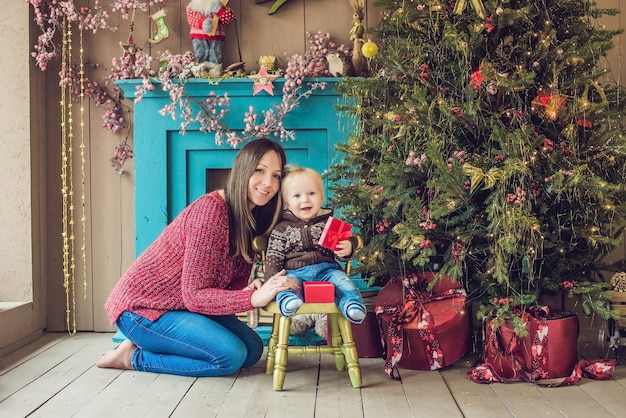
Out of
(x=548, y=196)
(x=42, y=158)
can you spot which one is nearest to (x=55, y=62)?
(x=42, y=158)

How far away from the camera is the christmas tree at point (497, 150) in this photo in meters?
2.64

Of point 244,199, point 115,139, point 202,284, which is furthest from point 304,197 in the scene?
point 115,139

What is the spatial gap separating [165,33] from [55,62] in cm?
66

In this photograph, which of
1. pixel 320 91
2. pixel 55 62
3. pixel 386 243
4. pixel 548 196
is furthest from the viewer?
pixel 55 62

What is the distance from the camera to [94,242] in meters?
3.68

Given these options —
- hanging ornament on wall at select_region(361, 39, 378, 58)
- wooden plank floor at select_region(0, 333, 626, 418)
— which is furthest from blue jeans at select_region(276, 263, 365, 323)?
hanging ornament on wall at select_region(361, 39, 378, 58)

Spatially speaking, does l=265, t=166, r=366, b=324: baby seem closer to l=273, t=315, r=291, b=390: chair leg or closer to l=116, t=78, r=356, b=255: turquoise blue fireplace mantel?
l=273, t=315, r=291, b=390: chair leg

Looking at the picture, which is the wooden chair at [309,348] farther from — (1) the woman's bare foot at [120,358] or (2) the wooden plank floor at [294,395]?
(1) the woman's bare foot at [120,358]

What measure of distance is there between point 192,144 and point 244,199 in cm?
86

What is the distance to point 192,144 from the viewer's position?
3496mm

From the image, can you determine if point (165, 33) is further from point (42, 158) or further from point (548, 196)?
point (548, 196)

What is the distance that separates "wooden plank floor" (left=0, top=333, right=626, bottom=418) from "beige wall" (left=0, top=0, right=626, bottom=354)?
0.74m

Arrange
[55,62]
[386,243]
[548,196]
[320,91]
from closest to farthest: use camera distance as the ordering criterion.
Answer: [548,196] → [386,243] → [320,91] → [55,62]

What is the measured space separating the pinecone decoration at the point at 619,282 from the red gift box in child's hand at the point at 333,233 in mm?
1228
